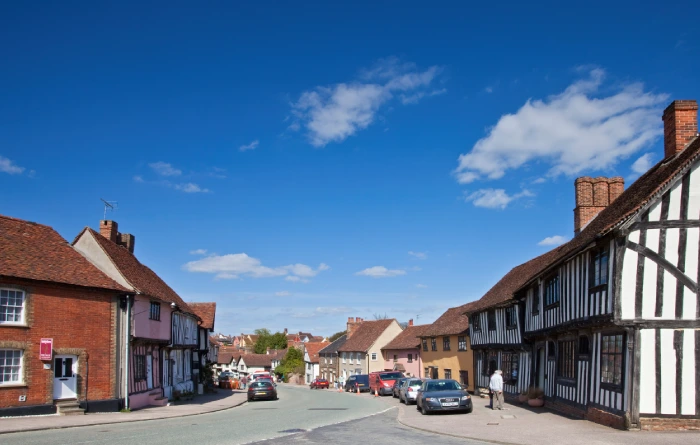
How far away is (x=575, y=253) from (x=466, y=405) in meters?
7.64

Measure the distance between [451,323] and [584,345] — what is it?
29106mm

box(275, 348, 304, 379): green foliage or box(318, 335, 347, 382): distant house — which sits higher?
box(318, 335, 347, 382): distant house

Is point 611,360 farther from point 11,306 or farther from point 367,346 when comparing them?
point 367,346

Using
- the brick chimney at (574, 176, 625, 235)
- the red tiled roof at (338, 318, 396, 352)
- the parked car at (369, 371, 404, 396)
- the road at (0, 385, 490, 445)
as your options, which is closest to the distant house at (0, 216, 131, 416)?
the road at (0, 385, 490, 445)

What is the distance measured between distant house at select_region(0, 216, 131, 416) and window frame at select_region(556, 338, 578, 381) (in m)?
18.0

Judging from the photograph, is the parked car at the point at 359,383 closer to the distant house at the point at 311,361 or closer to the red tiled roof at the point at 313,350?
the distant house at the point at 311,361

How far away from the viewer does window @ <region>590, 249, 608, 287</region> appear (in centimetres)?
1733

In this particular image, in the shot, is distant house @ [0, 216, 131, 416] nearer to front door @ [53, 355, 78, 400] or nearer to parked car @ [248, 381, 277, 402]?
front door @ [53, 355, 78, 400]

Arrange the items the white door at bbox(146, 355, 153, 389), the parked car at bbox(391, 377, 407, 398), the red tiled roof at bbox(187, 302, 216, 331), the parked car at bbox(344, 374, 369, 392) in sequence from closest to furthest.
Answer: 1. the white door at bbox(146, 355, 153, 389)
2. the parked car at bbox(391, 377, 407, 398)
3. the parked car at bbox(344, 374, 369, 392)
4. the red tiled roof at bbox(187, 302, 216, 331)

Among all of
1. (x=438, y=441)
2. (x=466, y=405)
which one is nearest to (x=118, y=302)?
(x=466, y=405)

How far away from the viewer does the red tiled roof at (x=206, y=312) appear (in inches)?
2048

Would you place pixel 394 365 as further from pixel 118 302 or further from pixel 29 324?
pixel 29 324

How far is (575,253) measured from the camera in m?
19.2

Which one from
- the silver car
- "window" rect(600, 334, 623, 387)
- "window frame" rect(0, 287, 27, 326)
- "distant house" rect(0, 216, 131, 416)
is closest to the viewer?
"window" rect(600, 334, 623, 387)
